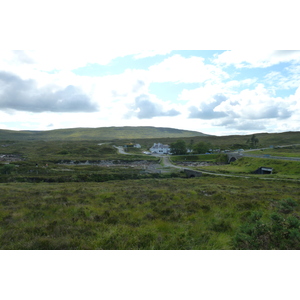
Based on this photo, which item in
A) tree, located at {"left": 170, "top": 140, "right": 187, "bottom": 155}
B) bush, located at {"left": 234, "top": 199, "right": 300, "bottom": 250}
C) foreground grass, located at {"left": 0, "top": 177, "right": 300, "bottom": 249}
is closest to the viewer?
bush, located at {"left": 234, "top": 199, "right": 300, "bottom": 250}

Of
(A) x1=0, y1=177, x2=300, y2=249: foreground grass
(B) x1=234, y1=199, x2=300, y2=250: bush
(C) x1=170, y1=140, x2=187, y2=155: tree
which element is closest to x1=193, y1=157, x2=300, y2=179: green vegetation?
(A) x1=0, y1=177, x2=300, y2=249: foreground grass

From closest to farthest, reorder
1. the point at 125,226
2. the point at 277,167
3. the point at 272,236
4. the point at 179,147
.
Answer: the point at 272,236 < the point at 125,226 < the point at 277,167 < the point at 179,147

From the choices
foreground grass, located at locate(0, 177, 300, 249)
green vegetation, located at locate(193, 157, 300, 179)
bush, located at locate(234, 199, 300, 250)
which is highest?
bush, located at locate(234, 199, 300, 250)

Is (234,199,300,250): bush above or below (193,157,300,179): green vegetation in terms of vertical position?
above

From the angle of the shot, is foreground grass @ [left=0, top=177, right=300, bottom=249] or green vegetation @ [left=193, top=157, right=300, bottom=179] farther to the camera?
green vegetation @ [left=193, top=157, right=300, bottom=179]

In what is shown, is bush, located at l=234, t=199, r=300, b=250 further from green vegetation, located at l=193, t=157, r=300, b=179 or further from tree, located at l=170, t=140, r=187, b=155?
tree, located at l=170, t=140, r=187, b=155

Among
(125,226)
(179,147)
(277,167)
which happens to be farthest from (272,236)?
(179,147)

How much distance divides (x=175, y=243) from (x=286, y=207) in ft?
25.1

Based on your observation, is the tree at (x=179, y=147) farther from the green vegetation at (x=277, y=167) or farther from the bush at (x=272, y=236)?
the bush at (x=272, y=236)

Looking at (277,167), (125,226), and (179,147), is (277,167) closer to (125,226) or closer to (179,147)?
(125,226)

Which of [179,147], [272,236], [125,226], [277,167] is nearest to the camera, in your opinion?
[272,236]

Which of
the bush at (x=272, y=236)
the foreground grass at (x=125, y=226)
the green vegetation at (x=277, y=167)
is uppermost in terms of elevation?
the bush at (x=272, y=236)

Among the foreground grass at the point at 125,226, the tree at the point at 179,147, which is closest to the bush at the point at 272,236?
the foreground grass at the point at 125,226

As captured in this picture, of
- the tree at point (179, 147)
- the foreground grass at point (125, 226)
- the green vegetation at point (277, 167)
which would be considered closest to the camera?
the foreground grass at point (125, 226)
